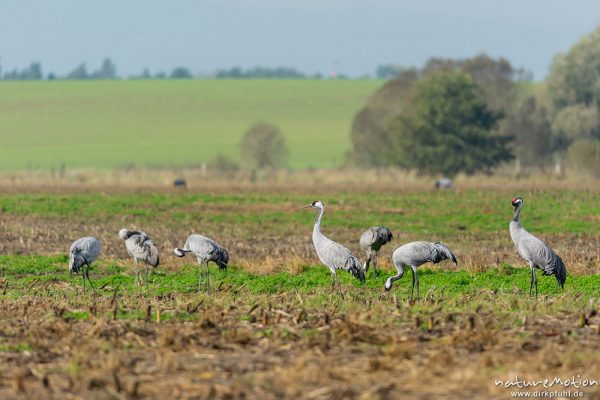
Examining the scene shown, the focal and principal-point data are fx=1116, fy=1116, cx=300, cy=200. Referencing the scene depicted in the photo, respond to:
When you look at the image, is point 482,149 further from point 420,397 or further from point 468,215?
point 420,397

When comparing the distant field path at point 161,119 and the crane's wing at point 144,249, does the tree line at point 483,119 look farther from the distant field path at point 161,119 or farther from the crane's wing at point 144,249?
the crane's wing at point 144,249

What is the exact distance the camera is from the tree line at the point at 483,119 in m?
71.0

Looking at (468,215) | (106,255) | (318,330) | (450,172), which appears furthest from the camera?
(450,172)

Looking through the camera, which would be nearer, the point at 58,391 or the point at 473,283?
the point at 58,391

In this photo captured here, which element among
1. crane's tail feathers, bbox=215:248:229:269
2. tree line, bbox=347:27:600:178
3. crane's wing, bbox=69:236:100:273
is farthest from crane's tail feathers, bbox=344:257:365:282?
tree line, bbox=347:27:600:178

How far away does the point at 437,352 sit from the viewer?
11125 mm

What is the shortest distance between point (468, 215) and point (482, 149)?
35552 millimetres

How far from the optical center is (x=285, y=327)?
12.6 meters

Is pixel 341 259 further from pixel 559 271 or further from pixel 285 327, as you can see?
pixel 285 327

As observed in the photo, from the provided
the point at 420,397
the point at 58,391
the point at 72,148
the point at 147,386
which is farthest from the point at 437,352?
the point at 72,148

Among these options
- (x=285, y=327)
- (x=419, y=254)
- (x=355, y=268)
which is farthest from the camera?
(x=355, y=268)

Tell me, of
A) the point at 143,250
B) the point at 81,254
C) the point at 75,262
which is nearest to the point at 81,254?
the point at 81,254

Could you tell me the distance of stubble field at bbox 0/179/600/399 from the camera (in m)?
10.1

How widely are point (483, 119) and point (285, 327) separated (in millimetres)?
61129
